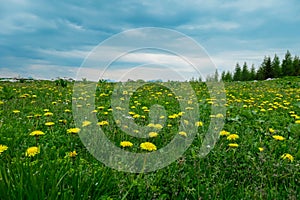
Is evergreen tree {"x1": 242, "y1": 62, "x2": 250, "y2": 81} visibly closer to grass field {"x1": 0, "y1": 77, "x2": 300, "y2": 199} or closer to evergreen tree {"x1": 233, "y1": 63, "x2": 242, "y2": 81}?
evergreen tree {"x1": 233, "y1": 63, "x2": 242, "y2": 81}

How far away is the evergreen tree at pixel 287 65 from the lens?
69562 mm

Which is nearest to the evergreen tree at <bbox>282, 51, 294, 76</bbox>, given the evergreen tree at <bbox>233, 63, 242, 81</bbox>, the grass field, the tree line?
the tree line

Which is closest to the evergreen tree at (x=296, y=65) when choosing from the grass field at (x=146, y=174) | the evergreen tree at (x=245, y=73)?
the evergreen tree at (x=245, y=73)

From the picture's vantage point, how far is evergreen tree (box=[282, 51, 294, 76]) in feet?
228

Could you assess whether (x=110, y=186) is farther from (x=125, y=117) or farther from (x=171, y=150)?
(x=125, y=117)

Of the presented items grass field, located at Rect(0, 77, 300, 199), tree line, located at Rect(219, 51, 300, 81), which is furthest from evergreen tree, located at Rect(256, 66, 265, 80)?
grass field, located at Rect(0, 77, 300, 199)

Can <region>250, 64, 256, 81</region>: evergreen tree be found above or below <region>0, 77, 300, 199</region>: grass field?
above

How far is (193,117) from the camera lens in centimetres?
564

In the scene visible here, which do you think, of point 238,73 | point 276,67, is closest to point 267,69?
point 276,67

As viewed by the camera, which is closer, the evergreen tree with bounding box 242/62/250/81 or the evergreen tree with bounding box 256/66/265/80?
the evergreen tree with bounding box 256/66/265/80

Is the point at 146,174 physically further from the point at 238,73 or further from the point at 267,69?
the point at 238,73

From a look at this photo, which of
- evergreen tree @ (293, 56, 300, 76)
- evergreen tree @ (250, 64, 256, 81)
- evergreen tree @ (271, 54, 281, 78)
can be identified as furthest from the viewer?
evergreen tree @ (250, 64, 256, 81)

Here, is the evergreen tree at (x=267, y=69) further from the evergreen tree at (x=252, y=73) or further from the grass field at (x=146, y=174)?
the grass field at (x=146, y=174)

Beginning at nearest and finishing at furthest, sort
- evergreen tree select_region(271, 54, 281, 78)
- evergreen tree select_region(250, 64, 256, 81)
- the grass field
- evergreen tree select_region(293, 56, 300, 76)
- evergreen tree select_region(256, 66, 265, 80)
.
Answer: the grass field, evergreen tree select_region(293, 56, 300, 76), evergreen tree select_region(271, 54, 281, 78), evergreen tree select_region(256, 66, 265, 80), evergreen tree select_region(250, 64, 256, 81)
